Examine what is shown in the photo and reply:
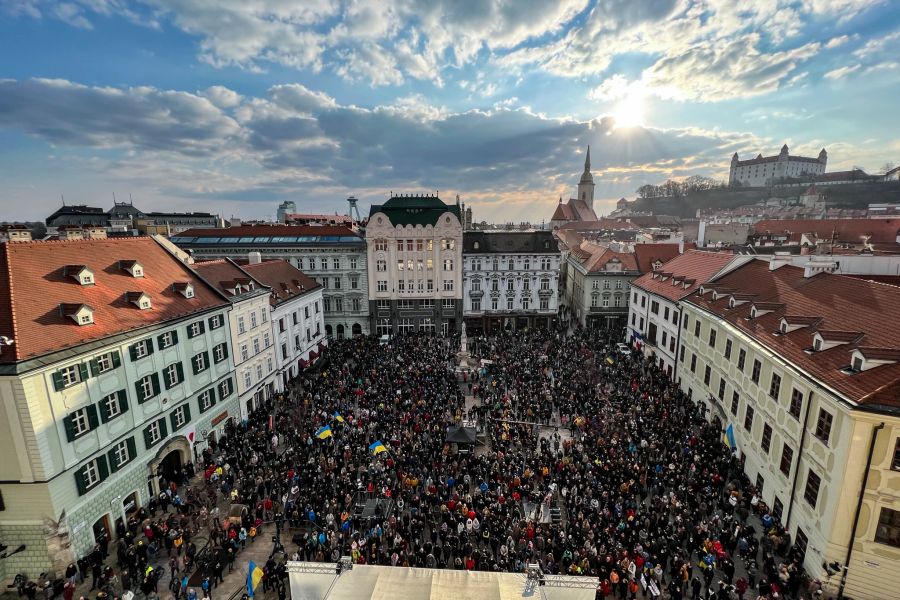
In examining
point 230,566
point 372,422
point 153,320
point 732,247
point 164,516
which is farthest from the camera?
point 732,247

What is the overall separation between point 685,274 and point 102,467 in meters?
47.2

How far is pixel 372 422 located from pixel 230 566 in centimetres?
1235

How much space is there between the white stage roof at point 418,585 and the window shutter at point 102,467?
13707 mm

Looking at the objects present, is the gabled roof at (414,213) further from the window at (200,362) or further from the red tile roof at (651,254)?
the window at (200,362)

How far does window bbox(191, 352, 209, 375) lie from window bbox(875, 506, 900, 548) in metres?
35.7

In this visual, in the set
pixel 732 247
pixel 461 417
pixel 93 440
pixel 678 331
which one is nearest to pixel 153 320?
pixel 93 440

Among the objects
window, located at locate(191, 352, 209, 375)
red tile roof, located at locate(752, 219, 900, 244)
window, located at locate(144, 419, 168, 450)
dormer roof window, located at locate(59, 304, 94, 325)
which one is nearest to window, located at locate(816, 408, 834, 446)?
window, located at locate(144, 419, 168, 450)

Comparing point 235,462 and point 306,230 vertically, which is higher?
point 306,230

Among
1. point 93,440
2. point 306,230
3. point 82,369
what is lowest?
point 93,440

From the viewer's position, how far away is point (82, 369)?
19500 mm

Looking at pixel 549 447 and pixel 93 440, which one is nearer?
pixel 93 440

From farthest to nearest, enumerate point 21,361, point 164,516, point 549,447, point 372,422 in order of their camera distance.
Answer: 1. point 372,422
2. point 549,447
3. point 164,516
4. point 21,361

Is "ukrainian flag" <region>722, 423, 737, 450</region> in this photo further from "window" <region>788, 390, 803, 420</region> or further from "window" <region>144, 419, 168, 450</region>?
"window" <region>144, 419, 168, 450</region>

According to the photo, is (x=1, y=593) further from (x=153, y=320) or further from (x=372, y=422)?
(x=372, y=422)
